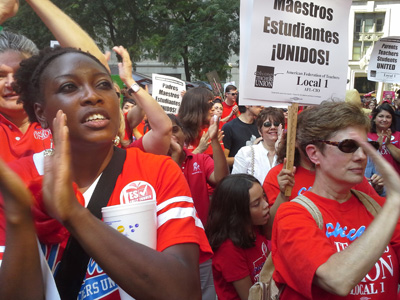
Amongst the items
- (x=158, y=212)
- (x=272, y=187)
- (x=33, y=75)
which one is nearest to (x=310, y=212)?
(x=158, y=212)

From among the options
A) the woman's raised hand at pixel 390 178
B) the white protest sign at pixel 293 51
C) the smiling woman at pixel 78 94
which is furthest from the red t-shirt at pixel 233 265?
the smiling woman at pixel 78 94

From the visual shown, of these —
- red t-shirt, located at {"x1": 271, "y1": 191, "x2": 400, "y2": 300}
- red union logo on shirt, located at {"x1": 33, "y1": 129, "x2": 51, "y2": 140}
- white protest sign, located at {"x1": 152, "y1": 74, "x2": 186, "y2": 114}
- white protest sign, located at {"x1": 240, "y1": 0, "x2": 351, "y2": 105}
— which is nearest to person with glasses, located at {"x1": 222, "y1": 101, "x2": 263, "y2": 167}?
white protest sign, located at {"x1": 152, "y1": 74, "x2": 186, "y2": 114}

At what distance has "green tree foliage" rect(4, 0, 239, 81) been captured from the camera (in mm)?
21594

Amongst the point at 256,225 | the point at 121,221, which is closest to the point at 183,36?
the point at 256,225

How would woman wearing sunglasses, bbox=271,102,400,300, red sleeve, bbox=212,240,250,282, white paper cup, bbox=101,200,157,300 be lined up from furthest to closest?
1. red sleeve, bbox=212,240,250,282
2. woman wearing sunglasses, bbox=271,102,400,300
3. white paper cup, bbox=101,200,157,300

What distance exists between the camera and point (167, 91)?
6.64 m

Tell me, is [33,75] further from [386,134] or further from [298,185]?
[386,134]

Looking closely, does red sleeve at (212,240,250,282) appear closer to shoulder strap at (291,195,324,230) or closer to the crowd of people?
the crowd of people

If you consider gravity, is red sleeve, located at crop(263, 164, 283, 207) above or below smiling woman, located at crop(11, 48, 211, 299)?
below

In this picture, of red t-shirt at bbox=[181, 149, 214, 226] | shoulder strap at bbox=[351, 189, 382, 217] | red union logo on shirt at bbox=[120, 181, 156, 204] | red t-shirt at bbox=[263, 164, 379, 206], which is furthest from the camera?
red t-shirt at bbox=[181, 149, 214, 226]

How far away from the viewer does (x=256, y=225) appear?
10.6ft

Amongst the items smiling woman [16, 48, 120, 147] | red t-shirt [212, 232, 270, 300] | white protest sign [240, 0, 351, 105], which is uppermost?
white protest sign [240, 0, 351, 105]

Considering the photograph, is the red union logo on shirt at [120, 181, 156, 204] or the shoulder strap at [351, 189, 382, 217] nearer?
the red union logo on shirt at [120, 181, 156, 204]

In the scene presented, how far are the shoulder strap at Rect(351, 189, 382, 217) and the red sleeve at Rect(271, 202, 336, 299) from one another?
383 mm
